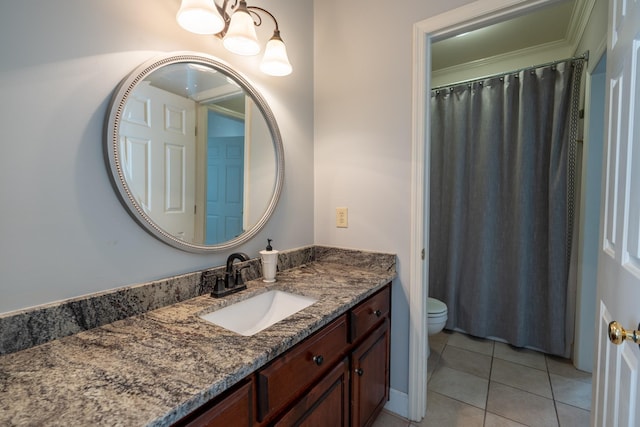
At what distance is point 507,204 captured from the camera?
90.5 inches

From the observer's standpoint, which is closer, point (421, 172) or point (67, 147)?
point (67, 147)

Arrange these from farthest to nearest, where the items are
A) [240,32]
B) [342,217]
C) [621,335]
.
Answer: [342,217] < [240,32] < [621,335]

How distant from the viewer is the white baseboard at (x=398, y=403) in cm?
158

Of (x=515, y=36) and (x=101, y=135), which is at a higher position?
(x=515, y=36)

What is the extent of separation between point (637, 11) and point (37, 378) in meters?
1.63

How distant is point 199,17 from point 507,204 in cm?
239

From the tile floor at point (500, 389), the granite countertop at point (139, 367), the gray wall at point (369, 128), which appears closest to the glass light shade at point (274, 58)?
the gray wall at point (369, 128)

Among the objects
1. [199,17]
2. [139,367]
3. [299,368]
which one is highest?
[199,17]

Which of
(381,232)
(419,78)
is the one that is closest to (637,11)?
(419,78)

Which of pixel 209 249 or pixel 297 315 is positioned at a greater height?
pixel 209 249

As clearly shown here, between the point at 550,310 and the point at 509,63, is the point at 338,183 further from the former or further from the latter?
the point at 509,63

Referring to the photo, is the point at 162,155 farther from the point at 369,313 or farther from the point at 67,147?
the point at 369,313

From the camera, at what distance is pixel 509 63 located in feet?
8.52

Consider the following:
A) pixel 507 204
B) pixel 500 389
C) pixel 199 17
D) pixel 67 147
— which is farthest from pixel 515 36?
pixel 67 147
